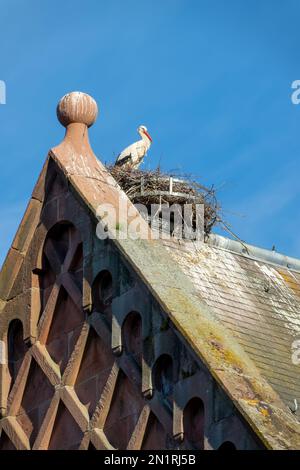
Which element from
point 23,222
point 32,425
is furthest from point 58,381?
point 23,222

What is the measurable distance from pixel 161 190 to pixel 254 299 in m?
5.97

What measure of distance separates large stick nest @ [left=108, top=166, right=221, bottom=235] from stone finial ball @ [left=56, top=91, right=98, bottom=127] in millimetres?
4865

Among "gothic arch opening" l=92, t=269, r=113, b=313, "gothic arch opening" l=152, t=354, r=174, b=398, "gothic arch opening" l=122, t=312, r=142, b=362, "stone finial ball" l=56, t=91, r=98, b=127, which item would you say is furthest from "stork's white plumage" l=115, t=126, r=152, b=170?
"gothic arch opening" l=152, t=354, r=174, b=398

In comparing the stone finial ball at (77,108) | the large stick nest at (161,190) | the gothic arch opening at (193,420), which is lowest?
the gothic arch opening at (193,420)

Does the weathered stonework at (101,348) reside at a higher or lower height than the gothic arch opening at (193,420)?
higher

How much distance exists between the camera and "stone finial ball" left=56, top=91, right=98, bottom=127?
954 inches

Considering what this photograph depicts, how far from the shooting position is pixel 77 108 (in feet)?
79.5

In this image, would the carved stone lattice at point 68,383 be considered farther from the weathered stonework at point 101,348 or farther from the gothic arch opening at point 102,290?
the gothic arch opening at point 102,290

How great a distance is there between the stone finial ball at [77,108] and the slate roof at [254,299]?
1976 millimetres

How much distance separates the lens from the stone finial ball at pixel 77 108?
79.5 ft

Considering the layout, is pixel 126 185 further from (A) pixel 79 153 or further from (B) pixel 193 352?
(B) pixel 193 352

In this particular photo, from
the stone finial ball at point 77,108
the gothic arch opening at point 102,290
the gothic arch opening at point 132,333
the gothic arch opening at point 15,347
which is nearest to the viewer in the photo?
the gothic arch opening at point 132,333

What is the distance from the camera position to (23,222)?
24250 mm

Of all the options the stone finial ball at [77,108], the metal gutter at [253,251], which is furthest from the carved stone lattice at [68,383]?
the metal gutter at [253,251]
